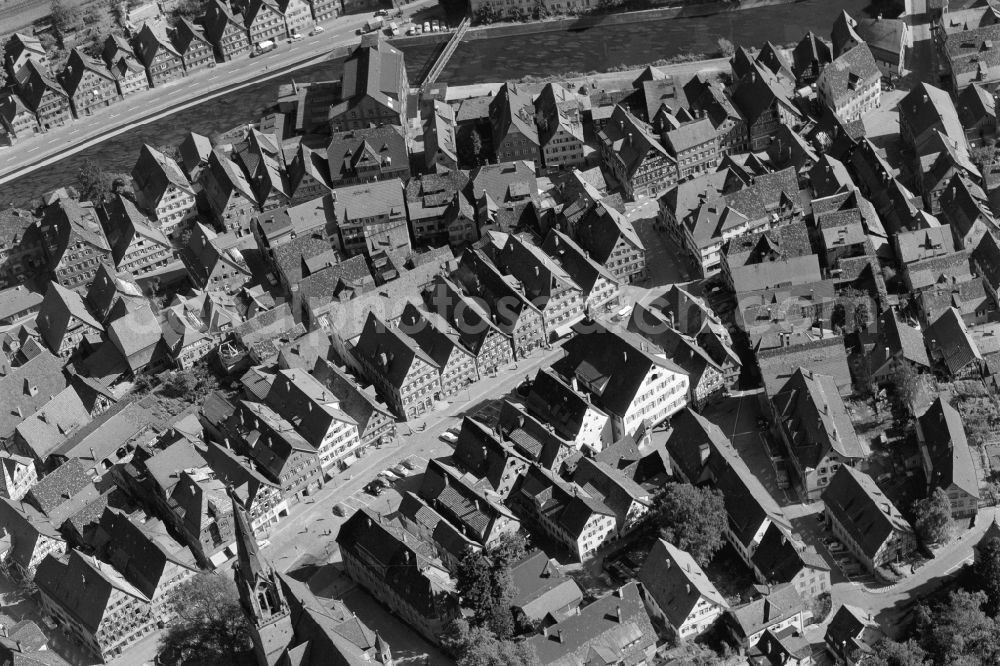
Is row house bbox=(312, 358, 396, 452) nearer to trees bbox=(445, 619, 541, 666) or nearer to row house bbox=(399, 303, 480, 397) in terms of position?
row house bbox=(399, 303, 480, 397)

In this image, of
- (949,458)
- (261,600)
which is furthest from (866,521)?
(261,600)

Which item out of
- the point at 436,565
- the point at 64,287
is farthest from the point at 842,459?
the point at 64,287

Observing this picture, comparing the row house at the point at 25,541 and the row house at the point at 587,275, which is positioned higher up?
the row house at the point at 587,275

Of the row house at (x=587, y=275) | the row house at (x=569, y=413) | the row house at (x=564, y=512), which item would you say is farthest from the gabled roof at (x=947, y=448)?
the row house at (x=587, y=275)

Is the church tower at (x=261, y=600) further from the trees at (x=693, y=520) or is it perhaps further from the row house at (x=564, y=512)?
the trees at (x=693, y=520)

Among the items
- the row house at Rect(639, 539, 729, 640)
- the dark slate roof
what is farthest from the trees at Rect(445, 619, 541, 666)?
the dark slate roof

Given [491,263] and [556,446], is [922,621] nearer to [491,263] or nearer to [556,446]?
[556,446]
